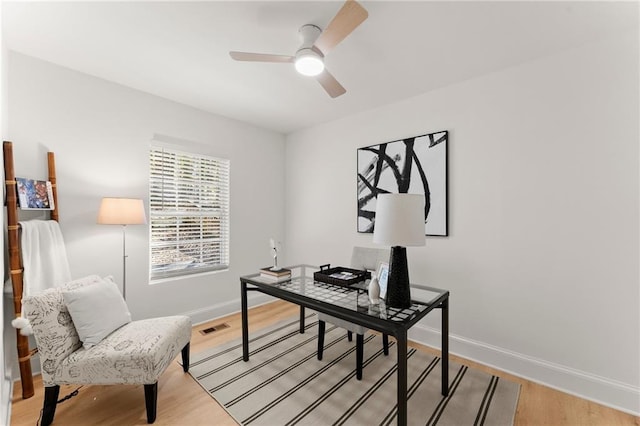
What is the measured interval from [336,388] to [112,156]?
2889mm

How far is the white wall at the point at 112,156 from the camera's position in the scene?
2275 mm

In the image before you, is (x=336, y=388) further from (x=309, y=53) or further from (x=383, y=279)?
(x=309, y=53)

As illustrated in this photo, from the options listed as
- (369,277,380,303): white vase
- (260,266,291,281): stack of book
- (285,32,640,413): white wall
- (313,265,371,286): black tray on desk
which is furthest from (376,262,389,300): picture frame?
(285,32,640,413): white wall

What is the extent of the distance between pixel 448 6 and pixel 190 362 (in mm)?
3254

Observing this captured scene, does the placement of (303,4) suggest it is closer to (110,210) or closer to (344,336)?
(110,210)

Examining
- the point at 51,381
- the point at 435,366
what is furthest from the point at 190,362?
the point at 435,366

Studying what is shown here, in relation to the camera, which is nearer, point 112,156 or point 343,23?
point 343,23

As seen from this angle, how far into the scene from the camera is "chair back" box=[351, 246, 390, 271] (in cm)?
267

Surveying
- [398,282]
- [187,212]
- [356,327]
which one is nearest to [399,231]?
[398,282]

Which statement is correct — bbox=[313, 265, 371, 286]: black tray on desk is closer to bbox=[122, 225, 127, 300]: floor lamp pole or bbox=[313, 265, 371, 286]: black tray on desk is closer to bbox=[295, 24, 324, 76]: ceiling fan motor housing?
bbox=[295, 24, 324, 76]: ceiling fan motor housing

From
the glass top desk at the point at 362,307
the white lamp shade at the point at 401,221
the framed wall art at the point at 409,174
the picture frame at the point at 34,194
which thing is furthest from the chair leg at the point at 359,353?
the picture frame at the point at 34,194

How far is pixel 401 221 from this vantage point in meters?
1.63

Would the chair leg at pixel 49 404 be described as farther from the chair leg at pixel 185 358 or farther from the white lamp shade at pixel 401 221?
the white lamp shade at pixel 401 221

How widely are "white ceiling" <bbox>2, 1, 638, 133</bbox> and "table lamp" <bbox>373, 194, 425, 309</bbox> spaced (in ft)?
3.88
